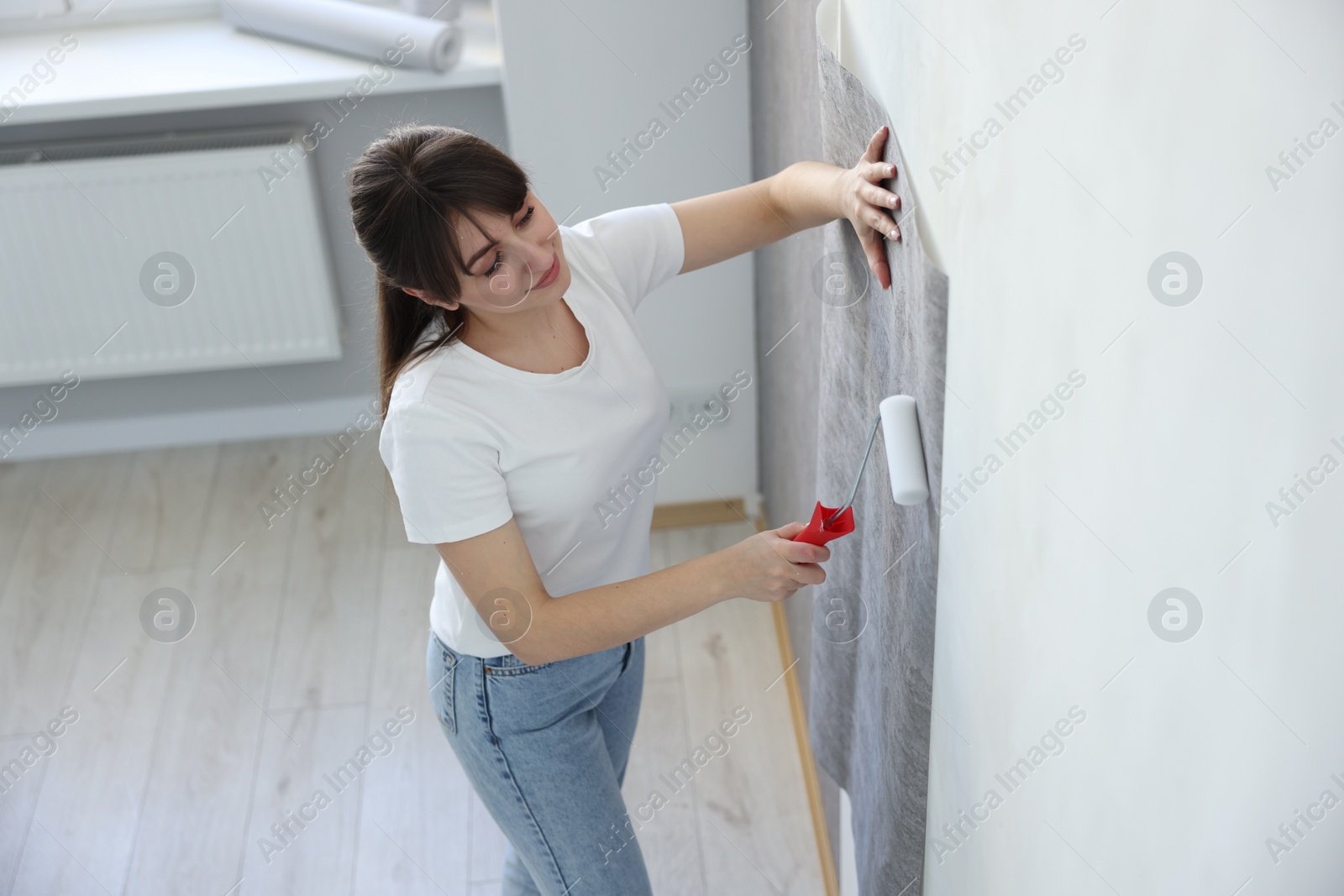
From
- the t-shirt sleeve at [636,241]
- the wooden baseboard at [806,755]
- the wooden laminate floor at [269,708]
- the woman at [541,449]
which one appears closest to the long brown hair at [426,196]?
the woman at [541,449]

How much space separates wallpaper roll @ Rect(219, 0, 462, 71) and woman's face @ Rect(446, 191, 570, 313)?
1345 mm

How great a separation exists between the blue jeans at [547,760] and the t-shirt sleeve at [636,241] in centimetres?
42

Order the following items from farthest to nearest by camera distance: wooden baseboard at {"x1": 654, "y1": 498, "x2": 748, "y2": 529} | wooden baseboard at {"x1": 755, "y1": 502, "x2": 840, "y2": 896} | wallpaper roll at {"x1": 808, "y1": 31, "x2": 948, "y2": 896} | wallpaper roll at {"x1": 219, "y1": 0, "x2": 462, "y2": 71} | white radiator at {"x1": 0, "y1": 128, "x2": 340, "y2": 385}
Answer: wooden baseboard at {"x1": 654, "y1": 498, "x2": 748, "y2": 529} < white radiator at {"x1": 0, "y1": 128, "x2": 340, "y2": 385} < wallpaper roll at {"x1": 219, "y1": 0, "x2": 462, "y2": 71} < wooden baseboard at {"x1": 755, "y1": 502, "x2": 840, "y2": 896} < wallpaper roll at {"x1": 808, "y1": 31, "x2": 948, "y2": 896}

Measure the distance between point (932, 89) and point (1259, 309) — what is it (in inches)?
17.3

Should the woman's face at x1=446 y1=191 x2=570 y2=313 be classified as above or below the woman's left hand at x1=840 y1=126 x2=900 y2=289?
below

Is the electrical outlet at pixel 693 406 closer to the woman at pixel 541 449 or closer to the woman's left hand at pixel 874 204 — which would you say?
the woman at pixel 541 449

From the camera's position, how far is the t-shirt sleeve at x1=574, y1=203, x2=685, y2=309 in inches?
50.3

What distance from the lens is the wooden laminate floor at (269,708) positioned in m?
1.88

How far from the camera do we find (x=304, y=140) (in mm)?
2477

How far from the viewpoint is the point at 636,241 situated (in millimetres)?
1282

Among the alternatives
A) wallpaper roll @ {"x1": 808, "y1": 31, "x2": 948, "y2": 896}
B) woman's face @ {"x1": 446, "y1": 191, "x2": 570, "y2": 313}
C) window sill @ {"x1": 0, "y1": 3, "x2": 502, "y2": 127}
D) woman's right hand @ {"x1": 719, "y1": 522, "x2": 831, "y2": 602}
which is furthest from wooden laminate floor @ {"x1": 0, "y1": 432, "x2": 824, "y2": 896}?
woman's face @ {"x1": 446, "y1": 191, "x2": 570, "y2": 313}

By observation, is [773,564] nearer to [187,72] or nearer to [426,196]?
[426,196]

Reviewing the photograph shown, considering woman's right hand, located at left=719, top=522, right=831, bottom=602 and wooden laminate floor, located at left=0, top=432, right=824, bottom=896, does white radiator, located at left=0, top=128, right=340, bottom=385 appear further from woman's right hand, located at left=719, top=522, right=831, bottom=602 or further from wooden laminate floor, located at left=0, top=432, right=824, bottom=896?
woman's right hand, located at left=719, top=522, right=831, bottom=602

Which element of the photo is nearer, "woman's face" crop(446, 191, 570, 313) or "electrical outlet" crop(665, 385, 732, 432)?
"woman's face" crop(446, 191, 570, 313)
